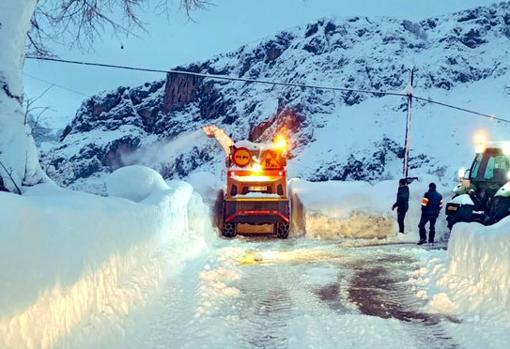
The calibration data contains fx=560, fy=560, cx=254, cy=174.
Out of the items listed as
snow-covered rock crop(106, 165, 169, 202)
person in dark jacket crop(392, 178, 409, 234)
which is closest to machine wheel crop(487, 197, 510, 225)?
person in dark jacket crop(392, 178, 409, 234)

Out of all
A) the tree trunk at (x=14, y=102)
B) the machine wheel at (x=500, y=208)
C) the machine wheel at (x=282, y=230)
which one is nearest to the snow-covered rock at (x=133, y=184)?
the tree trunk at (x=14, y=102)

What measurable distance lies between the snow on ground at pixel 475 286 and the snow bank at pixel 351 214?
7612 millimetres

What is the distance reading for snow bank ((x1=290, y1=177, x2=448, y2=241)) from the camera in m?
16.2

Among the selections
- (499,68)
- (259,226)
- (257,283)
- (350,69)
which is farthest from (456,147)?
(257,283)

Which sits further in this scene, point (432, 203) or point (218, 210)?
point (218, 210)

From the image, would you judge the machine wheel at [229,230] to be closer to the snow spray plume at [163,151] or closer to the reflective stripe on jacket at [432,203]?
the reflective stripe on jacket at [432,203]

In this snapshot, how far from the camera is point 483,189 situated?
1328 centimetres

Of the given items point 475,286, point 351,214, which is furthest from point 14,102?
point 351,214

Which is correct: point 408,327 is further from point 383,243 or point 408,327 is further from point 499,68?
point 499,68

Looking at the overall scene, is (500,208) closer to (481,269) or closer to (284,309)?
(481,269)

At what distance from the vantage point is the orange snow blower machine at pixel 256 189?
15.6m

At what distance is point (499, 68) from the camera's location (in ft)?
224

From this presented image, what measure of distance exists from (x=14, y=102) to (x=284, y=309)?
4.22 metres

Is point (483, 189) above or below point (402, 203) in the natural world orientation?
above
